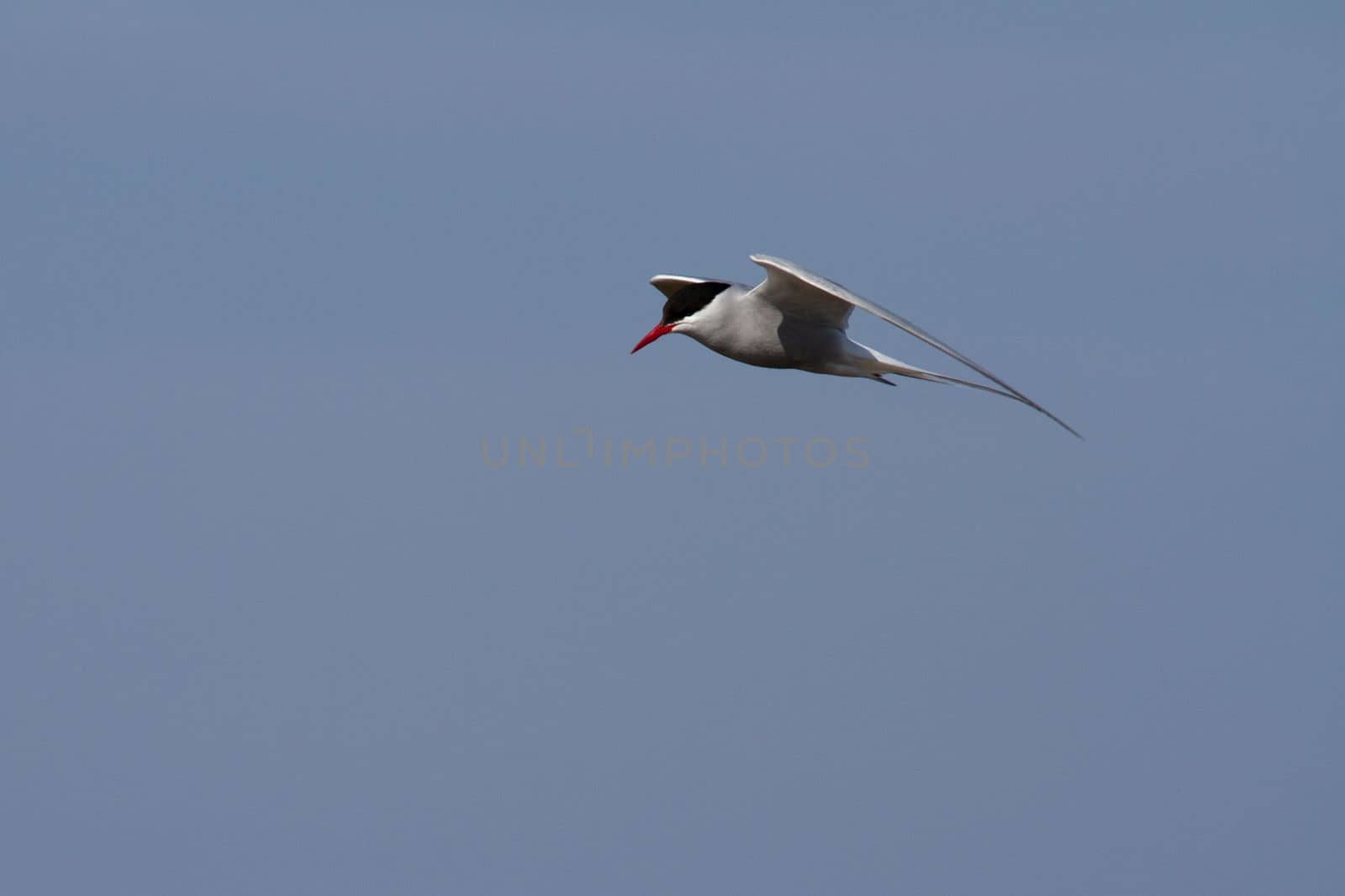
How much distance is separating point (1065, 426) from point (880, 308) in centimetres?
218

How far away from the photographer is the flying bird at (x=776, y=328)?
57.2ft

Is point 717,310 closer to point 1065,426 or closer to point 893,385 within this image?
point 893,385

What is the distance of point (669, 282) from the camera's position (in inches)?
734

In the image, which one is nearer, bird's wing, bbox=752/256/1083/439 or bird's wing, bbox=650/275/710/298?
bird's wing, bbox=752/256/1083/439

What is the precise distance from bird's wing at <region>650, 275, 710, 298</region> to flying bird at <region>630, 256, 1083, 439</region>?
1.22 ft

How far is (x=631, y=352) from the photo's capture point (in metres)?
17.8

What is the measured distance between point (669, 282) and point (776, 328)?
5.17 ft

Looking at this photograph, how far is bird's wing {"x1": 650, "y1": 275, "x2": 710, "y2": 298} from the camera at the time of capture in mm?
18416

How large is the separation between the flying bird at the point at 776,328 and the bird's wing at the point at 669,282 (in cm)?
37

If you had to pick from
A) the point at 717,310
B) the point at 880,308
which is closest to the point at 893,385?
the point at 717,310

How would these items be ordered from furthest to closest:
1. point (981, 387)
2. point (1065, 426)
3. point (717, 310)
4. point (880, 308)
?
point (717, 310) → point (981, 387) → point (880, 308) → point (1065, 426)

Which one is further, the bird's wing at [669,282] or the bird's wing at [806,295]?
the bird's wing at [669,282]

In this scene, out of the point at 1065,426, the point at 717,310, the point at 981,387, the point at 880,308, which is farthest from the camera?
the point at 717,310

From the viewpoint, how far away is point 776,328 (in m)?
17.6
